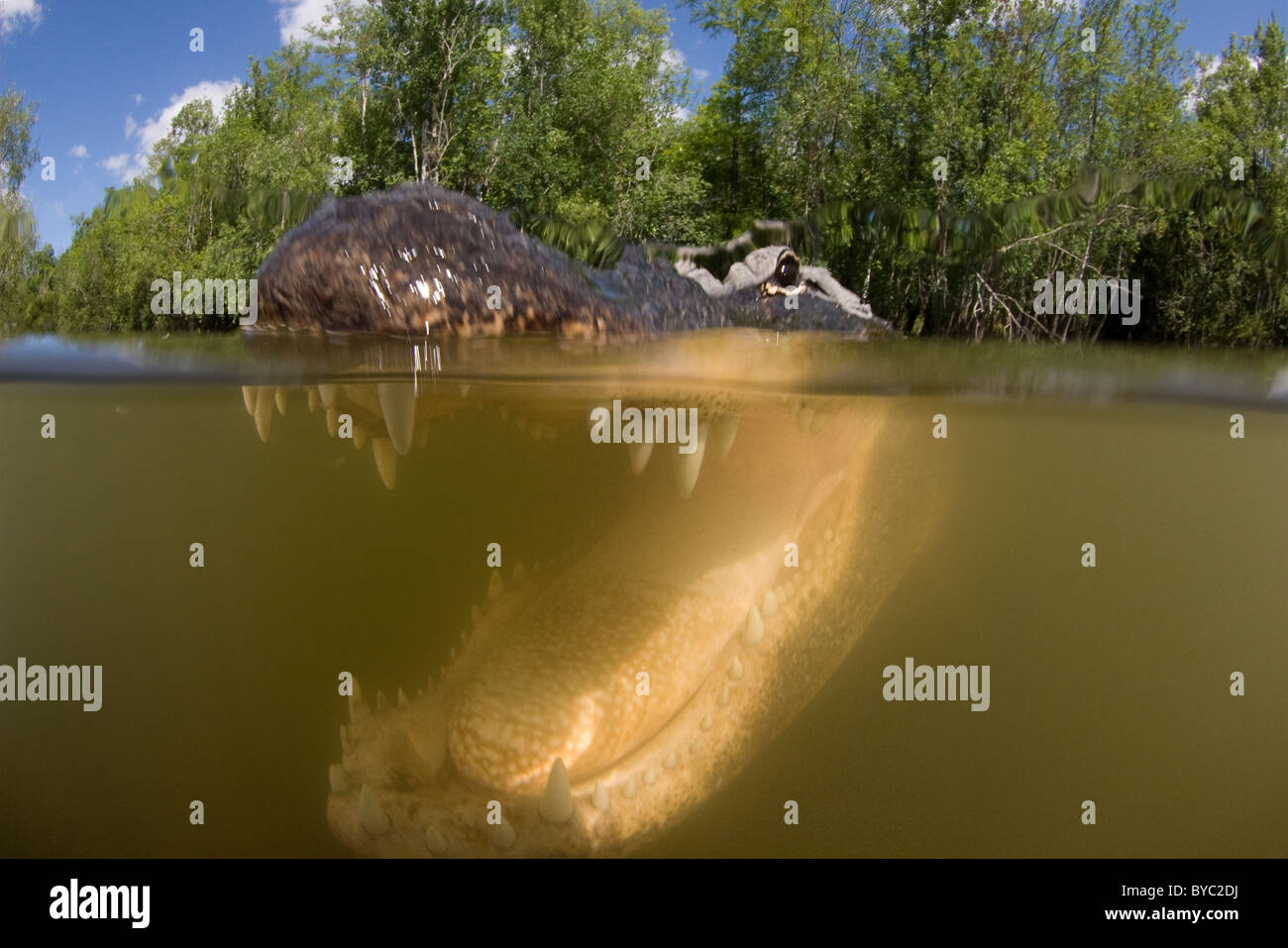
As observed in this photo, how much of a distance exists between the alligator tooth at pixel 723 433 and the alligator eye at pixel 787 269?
5.83ft

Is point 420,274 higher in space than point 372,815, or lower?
higher

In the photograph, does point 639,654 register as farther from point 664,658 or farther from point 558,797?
point 558,797

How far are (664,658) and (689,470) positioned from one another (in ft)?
2.17

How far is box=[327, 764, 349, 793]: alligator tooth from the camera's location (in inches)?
79.3

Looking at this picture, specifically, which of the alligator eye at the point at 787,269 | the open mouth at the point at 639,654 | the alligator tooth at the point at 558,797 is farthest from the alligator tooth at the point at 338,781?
the alligator eye at the point at 787,269

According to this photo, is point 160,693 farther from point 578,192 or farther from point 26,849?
point 578,192

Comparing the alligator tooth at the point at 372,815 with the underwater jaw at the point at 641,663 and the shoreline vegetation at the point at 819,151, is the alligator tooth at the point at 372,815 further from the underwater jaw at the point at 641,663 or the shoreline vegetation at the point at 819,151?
the shoreline vegetation at the point at 819,151

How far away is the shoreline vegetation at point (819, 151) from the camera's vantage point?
17.6 ft

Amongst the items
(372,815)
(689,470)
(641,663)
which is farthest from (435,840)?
(689,470)

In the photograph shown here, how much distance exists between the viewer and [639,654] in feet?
6.89

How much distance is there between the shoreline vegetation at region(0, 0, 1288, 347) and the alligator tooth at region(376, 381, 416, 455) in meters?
2.90

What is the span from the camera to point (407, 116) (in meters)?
6.16
